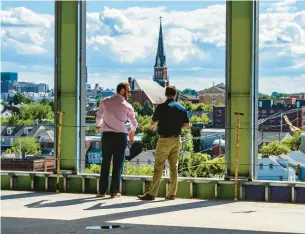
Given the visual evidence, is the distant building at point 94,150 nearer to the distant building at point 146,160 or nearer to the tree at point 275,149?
the distant building at point 146,160

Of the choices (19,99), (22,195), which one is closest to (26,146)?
(19,99)

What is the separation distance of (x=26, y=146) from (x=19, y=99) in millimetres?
686

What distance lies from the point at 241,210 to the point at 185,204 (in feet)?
2.61

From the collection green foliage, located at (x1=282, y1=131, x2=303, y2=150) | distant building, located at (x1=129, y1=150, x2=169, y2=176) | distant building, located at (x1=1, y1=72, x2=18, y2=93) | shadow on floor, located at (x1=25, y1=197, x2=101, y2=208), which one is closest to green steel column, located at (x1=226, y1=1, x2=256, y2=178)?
green foliage, located at (x1=282, y1=131, x2=303, y2=150)

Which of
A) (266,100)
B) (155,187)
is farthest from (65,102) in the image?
(266,100)

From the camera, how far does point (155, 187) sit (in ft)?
28.8

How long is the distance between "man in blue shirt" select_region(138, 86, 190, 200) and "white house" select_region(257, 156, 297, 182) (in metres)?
1.11

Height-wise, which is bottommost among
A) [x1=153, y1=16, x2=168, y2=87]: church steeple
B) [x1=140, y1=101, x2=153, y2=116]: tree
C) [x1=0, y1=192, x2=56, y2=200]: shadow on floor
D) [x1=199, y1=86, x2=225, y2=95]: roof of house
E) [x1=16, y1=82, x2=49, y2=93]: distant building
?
[x1=0, y1=192, x2=56, y2=200]: shadow on floor

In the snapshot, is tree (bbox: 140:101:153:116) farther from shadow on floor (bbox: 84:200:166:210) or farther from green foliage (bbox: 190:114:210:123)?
shadow on floor (bbox: 84:200:166:210)

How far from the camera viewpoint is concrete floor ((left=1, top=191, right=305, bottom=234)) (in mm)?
6727

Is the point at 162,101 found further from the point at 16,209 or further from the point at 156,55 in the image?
the point at 16,209

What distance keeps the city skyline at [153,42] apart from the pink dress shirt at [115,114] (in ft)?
1.94

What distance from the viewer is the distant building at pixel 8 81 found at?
9.90 m

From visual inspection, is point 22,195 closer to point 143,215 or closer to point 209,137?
point 143,215
